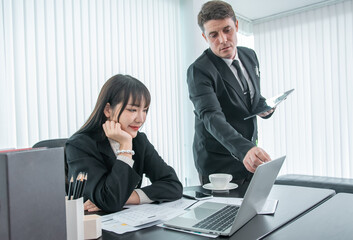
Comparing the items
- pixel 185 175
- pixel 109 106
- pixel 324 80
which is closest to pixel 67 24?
pixel 109 106

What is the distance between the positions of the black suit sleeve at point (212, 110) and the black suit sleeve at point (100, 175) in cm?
46

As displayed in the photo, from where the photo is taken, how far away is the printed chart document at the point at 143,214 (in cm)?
86

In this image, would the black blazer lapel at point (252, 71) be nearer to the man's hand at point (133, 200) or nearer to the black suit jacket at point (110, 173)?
the black suit jacket at point (110, 173)

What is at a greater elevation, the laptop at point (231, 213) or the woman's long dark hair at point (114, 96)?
the woman's long dark hair at point (114, 96)

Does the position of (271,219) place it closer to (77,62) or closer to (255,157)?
(255,157)

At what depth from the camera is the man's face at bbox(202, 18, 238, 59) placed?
1.65 metres

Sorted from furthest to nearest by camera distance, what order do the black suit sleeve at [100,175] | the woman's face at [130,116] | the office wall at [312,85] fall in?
the office wall at [312,85] < the woman's face at [130,116] < the black suit sleeve at [100,175]

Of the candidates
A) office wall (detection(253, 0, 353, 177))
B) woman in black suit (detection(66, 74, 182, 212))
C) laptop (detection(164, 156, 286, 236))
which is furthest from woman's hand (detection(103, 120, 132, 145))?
office wall (detection(253, 0, 353, 177))

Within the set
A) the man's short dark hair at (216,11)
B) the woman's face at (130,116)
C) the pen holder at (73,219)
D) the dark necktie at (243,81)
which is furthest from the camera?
the dark necktie at (243,81)

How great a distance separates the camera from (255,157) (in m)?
1.22

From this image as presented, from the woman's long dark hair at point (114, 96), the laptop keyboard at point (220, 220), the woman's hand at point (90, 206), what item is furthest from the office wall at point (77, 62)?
the laptop keyboard at point (220, 220)

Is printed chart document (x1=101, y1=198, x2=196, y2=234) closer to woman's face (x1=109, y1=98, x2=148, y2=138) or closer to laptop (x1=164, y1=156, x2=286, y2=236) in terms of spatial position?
laptop (x1=164, y1=156, x2=286, y2=236)

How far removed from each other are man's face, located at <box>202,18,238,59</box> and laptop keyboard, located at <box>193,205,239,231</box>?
3.23ft

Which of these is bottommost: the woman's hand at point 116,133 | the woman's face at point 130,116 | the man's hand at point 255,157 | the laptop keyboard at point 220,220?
the laptop keyboard at point 220,220
